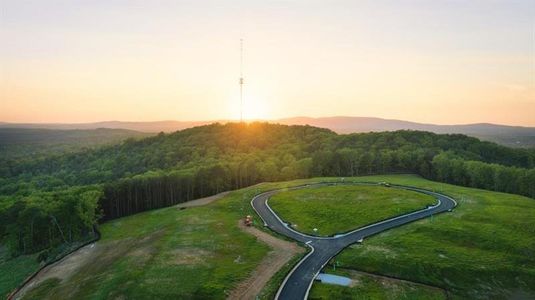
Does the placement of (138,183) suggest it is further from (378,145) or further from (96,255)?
(378,145)

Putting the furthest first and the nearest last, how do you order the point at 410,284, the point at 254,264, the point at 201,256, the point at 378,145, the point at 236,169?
the point at 378,145
the point at 236,169
the point at 201,256
the point at 254,264
the point at 410,284

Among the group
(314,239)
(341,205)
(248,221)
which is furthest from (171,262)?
(341,205)

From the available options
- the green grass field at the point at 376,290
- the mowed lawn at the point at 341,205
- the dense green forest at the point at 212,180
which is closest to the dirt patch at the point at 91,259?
the dense green forest at the point at 212,180

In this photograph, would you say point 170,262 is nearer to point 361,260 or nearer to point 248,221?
point 248,221

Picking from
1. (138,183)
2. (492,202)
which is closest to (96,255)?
(138,183)

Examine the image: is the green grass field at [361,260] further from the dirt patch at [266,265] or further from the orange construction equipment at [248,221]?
the orange construction equipment at [248,221]
